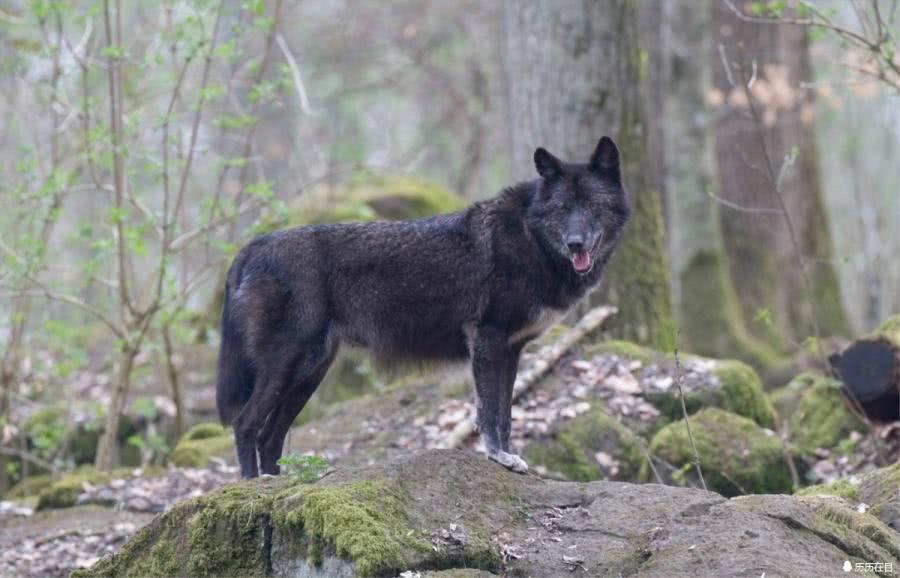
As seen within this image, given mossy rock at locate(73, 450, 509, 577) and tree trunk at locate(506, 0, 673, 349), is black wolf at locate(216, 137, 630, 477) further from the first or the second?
tree trunk at locate(506, 0, 673, 349)

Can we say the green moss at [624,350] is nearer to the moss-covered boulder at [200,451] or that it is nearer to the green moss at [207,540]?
the moss-covered boulder at [200,451]

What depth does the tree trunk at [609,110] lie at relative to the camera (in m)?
10.7

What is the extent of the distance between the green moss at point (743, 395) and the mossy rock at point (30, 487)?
6571 millimetres

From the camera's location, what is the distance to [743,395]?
31.0ft

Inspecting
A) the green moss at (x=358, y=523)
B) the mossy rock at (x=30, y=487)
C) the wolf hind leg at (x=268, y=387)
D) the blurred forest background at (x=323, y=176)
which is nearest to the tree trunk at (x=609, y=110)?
the blurred forest background at (x=323, y=176)

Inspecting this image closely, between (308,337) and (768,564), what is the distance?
3.37m

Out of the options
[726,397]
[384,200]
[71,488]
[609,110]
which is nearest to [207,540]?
[71,488]

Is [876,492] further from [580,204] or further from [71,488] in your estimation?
[71,488]

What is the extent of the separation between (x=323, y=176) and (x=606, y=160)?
12.2 ft

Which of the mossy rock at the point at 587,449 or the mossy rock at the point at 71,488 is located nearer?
the mossy rock at the point at 587,449

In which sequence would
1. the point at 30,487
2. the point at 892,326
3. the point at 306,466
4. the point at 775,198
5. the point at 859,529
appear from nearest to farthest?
the point at 859,529
the point at 306,466
the point at 892,326
the point at 30,487
the point at 775,198

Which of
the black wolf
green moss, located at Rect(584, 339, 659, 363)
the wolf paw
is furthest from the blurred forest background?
the wolf paw

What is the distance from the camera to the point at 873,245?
18266 mm

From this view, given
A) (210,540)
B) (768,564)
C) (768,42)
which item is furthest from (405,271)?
(768,42)
